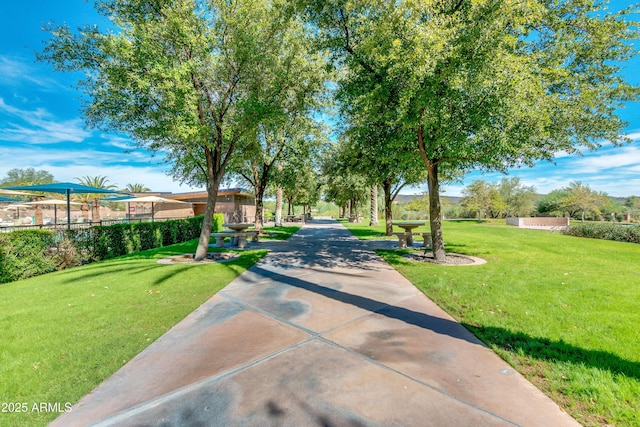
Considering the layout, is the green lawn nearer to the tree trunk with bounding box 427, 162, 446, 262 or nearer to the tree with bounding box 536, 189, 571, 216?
the tree trunk with bounding box 427, 162, 446, 262

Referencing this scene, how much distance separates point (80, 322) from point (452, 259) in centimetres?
932

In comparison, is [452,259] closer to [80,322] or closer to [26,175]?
[80,322]

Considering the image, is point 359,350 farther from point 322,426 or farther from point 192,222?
point 192,222

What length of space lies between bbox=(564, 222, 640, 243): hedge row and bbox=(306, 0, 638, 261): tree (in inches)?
415

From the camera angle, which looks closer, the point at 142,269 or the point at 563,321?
the point at 563,321

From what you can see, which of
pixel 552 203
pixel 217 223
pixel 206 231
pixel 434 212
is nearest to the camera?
pixel 434 212

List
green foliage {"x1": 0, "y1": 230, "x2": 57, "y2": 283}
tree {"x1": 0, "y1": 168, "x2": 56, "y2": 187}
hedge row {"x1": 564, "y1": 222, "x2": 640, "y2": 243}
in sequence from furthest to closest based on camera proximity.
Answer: tree {"x1": 0, "y1": 168, "x2": 56, "y2": 187}
hedge row {"x1": 564, "y1": 222, "x2": 640, "y2": 243}
green foliage {"x1": 0, "y1": 230, "x2": 57, "y2": 283}

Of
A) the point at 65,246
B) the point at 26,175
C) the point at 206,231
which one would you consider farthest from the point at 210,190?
the point at 26,175

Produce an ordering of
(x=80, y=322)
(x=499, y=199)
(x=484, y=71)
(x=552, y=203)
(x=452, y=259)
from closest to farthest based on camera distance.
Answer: (x=80, y=322) → (x=484, y=71) → (x=452, y=259) → (x=499, y=199) → (x=552, y=203)

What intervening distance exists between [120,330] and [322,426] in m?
3.39

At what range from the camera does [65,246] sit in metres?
8.90

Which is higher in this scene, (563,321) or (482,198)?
(482,198)

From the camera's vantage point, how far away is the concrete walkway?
2.32 meters

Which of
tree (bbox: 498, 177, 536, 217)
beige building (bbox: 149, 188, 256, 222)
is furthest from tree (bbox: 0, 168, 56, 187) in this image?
tree (bbox: 498, 177, 536, 217)
